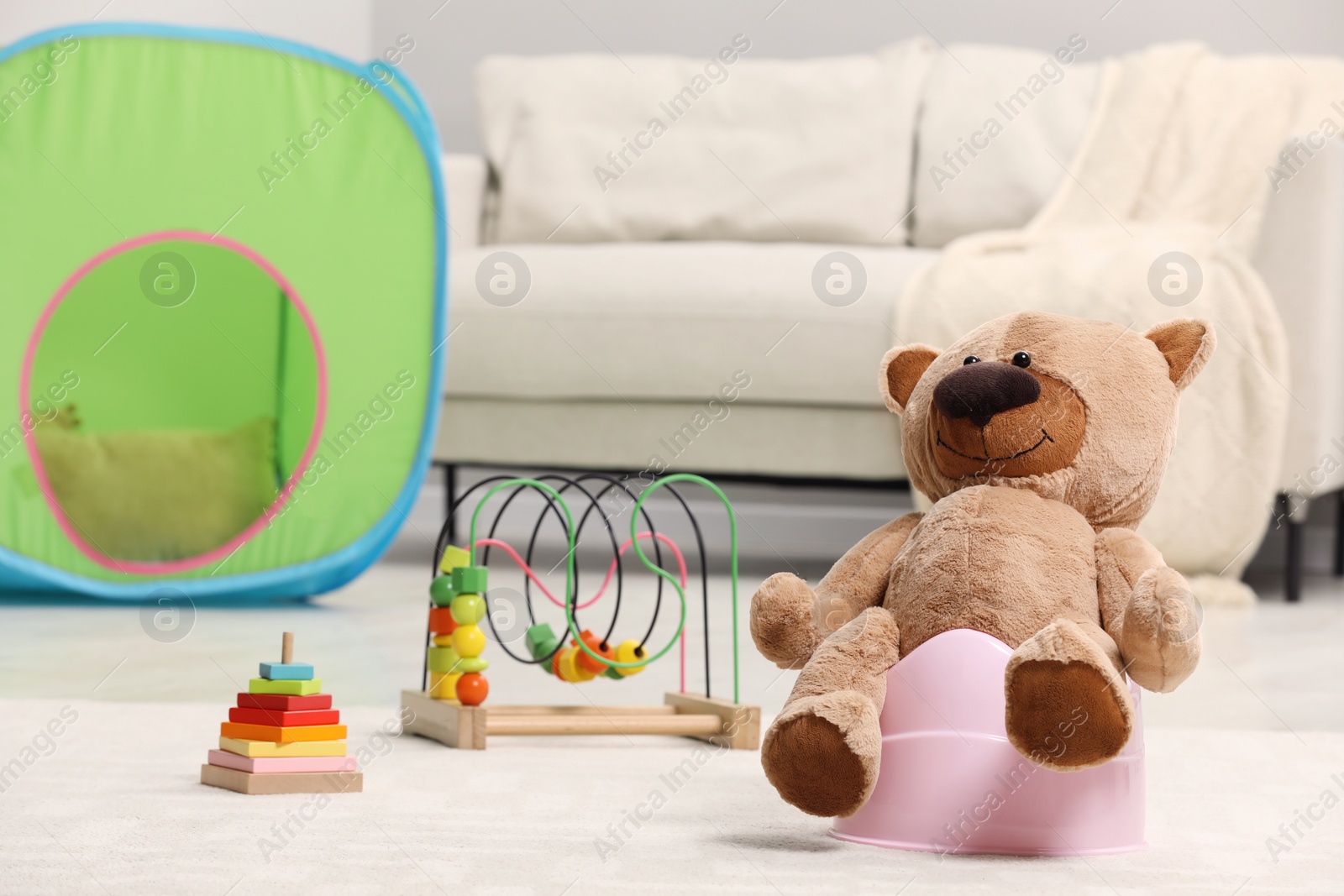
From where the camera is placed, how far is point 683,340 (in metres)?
2.21

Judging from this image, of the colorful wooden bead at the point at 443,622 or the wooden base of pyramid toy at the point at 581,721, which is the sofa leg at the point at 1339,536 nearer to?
the wooden base of pyramid toy at the point at 581,721

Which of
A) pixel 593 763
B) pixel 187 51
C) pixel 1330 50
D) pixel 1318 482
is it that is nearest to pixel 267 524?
pixel 187 51

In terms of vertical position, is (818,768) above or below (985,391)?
below

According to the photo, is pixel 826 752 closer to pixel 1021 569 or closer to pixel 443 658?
pixel 1021 569

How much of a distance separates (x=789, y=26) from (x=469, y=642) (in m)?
2.43

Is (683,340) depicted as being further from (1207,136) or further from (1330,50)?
(1330,50)

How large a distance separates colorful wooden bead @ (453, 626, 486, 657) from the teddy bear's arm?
503mm

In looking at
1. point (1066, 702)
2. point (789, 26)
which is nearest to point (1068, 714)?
point (1066, 702)

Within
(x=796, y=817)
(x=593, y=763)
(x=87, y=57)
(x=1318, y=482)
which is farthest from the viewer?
(x=1318, y=482)

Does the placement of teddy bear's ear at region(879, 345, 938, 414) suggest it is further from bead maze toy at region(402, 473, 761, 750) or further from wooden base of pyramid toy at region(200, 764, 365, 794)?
wooden base of pyramid toy at region(200, 764, 365, 794)

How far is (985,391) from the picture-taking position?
802 mm

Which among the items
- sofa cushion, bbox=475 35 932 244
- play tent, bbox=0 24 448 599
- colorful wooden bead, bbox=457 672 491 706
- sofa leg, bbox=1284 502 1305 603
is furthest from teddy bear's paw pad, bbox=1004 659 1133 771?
sofa cushion, bbox=475 35 932 244

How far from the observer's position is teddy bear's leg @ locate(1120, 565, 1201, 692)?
0.72 metres

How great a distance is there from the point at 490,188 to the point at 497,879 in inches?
91.1
